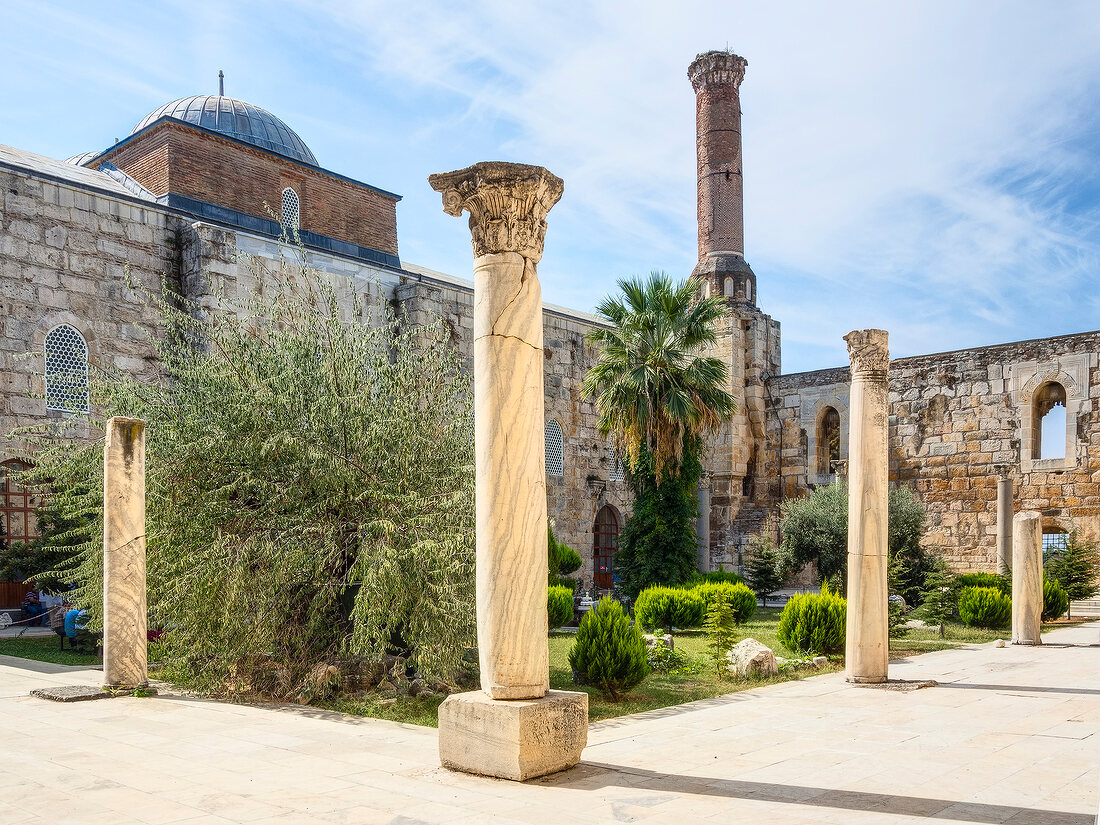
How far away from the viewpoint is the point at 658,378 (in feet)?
52.4

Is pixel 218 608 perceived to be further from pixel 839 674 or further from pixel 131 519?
pixel 839 674

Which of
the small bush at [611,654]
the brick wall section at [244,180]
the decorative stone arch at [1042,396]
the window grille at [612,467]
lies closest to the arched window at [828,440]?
the decorative stone arch at [1042,396]

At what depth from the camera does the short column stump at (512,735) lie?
4.60 meters

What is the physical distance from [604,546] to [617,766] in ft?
58.3

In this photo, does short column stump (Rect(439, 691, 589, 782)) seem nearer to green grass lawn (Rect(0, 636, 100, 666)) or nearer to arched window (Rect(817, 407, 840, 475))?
green grass lawn (Rect(0, 636, 100, 666))

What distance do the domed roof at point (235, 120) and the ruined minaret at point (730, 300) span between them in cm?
1106

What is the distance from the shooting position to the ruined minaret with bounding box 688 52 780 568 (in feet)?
83.6

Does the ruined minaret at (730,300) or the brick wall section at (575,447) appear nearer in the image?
the brick wall section at (575,447)

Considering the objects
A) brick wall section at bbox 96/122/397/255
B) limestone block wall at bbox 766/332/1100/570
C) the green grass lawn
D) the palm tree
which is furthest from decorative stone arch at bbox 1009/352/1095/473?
the green grass lawn

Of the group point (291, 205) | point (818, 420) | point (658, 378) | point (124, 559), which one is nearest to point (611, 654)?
point (124, 559)

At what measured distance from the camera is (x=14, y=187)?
1255 cm

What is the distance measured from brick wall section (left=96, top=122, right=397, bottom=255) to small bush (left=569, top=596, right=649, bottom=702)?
1238 centimetres

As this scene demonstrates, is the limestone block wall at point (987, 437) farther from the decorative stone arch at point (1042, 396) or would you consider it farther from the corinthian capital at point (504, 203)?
the corinthian capital at point (504, 203)

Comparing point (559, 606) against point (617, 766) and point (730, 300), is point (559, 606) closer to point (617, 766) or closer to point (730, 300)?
point (617, 766)
